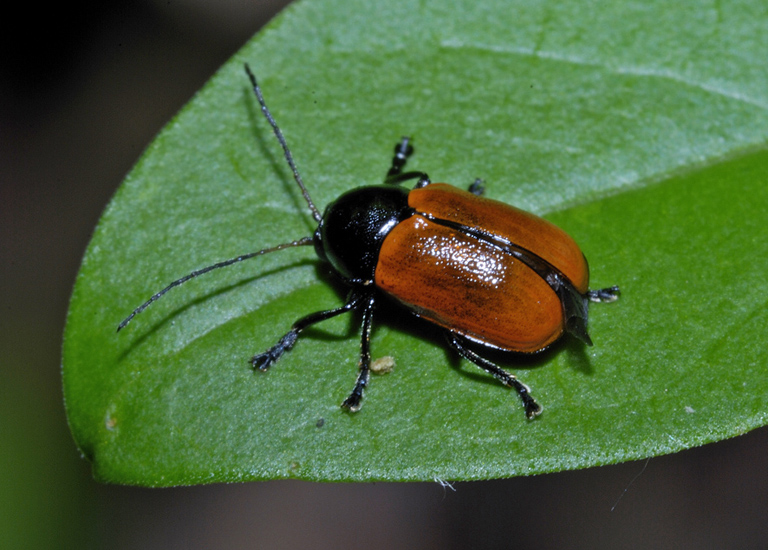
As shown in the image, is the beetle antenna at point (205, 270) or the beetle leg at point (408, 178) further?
the beetle leg at point (408, 178)

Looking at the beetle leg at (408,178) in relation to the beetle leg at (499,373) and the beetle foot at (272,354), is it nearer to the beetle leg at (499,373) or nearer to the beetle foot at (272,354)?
the beetle leg at (499,373)

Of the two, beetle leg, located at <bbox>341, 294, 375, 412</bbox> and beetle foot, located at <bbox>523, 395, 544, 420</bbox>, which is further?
beetle leg, located at <bbox>341, 294, 375, 412</bbox>

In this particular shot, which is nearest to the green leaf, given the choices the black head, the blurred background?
the black head

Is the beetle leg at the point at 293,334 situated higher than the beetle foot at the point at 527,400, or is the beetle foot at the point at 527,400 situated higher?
the beetle leg at the point at 293,334

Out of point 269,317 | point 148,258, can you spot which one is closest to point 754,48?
point 269,317

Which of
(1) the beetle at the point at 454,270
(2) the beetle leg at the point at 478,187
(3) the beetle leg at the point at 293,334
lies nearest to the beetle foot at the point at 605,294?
(1) the beetle at the point at 454,270

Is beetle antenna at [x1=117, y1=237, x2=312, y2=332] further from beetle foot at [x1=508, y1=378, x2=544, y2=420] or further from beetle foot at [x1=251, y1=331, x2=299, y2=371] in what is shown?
beetle foot at [x1=508, y1=378, x2=544, y2=420]
